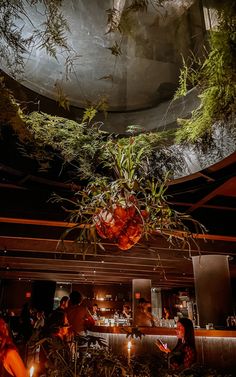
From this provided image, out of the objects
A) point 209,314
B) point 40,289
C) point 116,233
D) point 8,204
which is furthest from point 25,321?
point 40,289

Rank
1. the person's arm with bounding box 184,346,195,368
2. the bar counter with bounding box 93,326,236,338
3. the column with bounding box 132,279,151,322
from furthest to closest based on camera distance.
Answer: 1. the column with bounding box 132,279,151,322
2. the bar counter with bounding box 93,326,236,338
3. the person's arm with bounding box 184,346,195,368

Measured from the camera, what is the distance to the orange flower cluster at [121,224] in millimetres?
2381

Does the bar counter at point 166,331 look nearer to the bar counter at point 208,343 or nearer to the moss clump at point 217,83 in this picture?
the bar counter at point 208,343

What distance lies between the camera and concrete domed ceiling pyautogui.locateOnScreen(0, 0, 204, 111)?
3.81 metres

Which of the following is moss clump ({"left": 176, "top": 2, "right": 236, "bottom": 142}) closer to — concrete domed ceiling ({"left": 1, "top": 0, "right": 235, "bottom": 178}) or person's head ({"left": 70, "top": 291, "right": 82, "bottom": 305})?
concrete domed ceiling ({"left": 1, "top": 0, "right": 235, "bottom": 178})

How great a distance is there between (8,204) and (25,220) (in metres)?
0.36

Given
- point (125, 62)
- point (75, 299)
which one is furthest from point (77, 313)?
point (125, 62)

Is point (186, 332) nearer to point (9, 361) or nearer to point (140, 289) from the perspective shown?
point (9, 361)

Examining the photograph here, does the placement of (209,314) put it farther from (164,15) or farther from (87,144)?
(164,15)

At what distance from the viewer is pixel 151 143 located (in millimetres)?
3420

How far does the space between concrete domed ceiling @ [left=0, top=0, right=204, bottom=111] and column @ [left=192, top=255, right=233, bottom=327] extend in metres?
4.36

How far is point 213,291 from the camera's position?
702 centimetres

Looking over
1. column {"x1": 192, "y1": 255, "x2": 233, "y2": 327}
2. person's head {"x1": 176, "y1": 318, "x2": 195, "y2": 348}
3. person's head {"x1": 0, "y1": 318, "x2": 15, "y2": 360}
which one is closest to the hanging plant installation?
person's head {"x1": 0, "y1": 318, "x2": 15, "y2": 360}

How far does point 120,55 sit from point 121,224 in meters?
2.54
